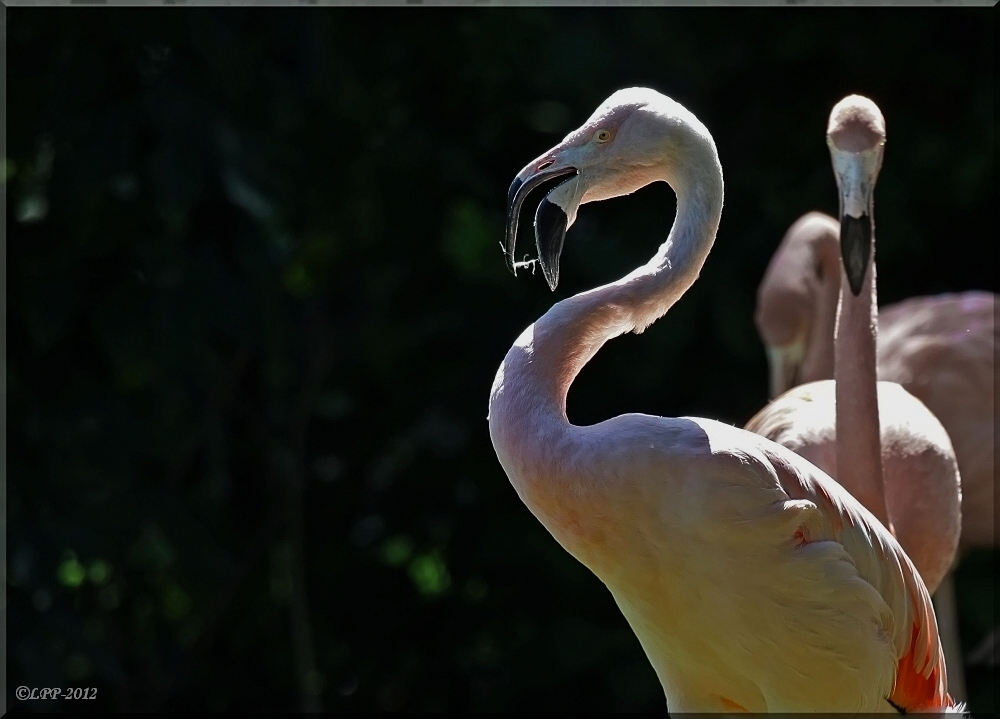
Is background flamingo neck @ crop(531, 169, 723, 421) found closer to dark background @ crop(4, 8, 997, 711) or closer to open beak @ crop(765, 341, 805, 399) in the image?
dark background @ crop(4, 8, 997, 711)

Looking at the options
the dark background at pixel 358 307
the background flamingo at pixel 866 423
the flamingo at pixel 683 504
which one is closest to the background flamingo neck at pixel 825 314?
the dark background at pixel 358 307

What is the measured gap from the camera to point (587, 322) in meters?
2.18

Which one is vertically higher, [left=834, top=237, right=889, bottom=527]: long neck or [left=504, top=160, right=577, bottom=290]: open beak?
[left=504, top=160, right=577, bottom=290]: open beak

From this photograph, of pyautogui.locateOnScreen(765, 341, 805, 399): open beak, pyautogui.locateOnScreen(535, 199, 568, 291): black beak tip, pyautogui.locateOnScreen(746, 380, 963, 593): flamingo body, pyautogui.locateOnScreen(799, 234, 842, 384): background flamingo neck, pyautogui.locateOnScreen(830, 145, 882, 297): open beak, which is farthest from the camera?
pyautogui.locateOnScreen(765, 341, 805, 399): open beak

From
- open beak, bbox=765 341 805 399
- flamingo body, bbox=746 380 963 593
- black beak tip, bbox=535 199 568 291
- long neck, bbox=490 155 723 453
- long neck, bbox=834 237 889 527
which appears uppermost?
black beak tip, bbox=535 199 568 291

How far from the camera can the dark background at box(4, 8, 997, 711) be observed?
387cm

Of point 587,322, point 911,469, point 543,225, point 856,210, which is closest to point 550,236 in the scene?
point 543,225

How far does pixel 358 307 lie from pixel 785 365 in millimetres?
1455

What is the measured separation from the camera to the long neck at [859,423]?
278cm

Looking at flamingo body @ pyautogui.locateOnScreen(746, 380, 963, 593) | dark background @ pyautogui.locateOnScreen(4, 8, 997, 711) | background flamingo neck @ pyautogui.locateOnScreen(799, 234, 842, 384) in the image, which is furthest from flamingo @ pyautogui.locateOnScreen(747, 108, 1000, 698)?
flamingo body @ pyautogui.locateOnScreen(746, 380, 963, 593)

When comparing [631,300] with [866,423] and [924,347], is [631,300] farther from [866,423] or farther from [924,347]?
[924,347]

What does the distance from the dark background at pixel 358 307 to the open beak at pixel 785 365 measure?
228 mm

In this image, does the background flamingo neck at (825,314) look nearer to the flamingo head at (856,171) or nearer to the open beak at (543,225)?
the flamingo head at (856,171)

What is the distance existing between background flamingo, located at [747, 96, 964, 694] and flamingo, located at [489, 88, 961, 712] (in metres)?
0.44
